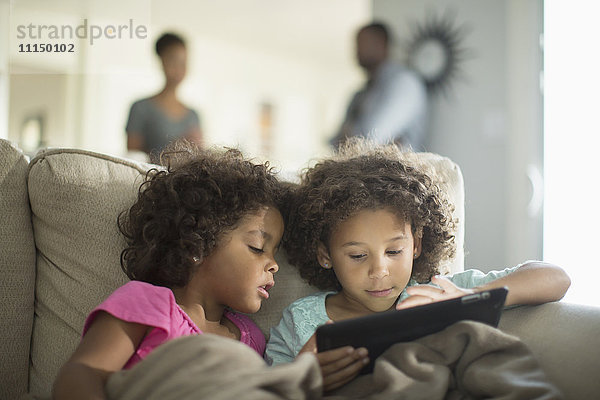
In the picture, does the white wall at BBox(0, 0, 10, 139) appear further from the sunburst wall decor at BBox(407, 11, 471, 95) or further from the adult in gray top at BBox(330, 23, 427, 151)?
the sunburst wall decor at BBox(407, 11, 471, 95)

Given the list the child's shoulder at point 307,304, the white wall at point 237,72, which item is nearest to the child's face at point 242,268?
the child's shoulder at point 307,304

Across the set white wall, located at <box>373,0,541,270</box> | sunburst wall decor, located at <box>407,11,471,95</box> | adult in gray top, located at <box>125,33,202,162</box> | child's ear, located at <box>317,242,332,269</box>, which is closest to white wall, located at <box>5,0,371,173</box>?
adult in gray top, located at <box>125,33,202,162</box>

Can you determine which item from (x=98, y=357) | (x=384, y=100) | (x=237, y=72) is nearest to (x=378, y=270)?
(x=98, y=357)

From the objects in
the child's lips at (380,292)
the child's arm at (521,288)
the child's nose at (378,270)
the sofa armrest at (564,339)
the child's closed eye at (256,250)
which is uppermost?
the child's closed eye at (256,250)

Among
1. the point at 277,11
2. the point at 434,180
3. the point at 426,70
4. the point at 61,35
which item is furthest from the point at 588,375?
the point at 277,11

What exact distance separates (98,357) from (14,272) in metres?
0.39

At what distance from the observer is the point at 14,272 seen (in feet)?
4.07

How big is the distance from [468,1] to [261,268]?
9.88 ft

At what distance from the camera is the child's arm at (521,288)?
1.20m

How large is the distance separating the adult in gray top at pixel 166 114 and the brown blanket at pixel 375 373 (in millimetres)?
2835

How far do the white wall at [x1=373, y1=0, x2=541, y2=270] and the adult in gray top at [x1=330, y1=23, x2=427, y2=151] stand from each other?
0.17 meters

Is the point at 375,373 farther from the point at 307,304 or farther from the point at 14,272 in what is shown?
the point at 14,272

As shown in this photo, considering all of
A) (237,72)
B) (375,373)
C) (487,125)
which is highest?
(237,72)

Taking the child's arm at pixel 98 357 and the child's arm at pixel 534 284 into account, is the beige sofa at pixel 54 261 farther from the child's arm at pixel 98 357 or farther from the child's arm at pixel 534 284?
the child's arm at pixel 98 357
